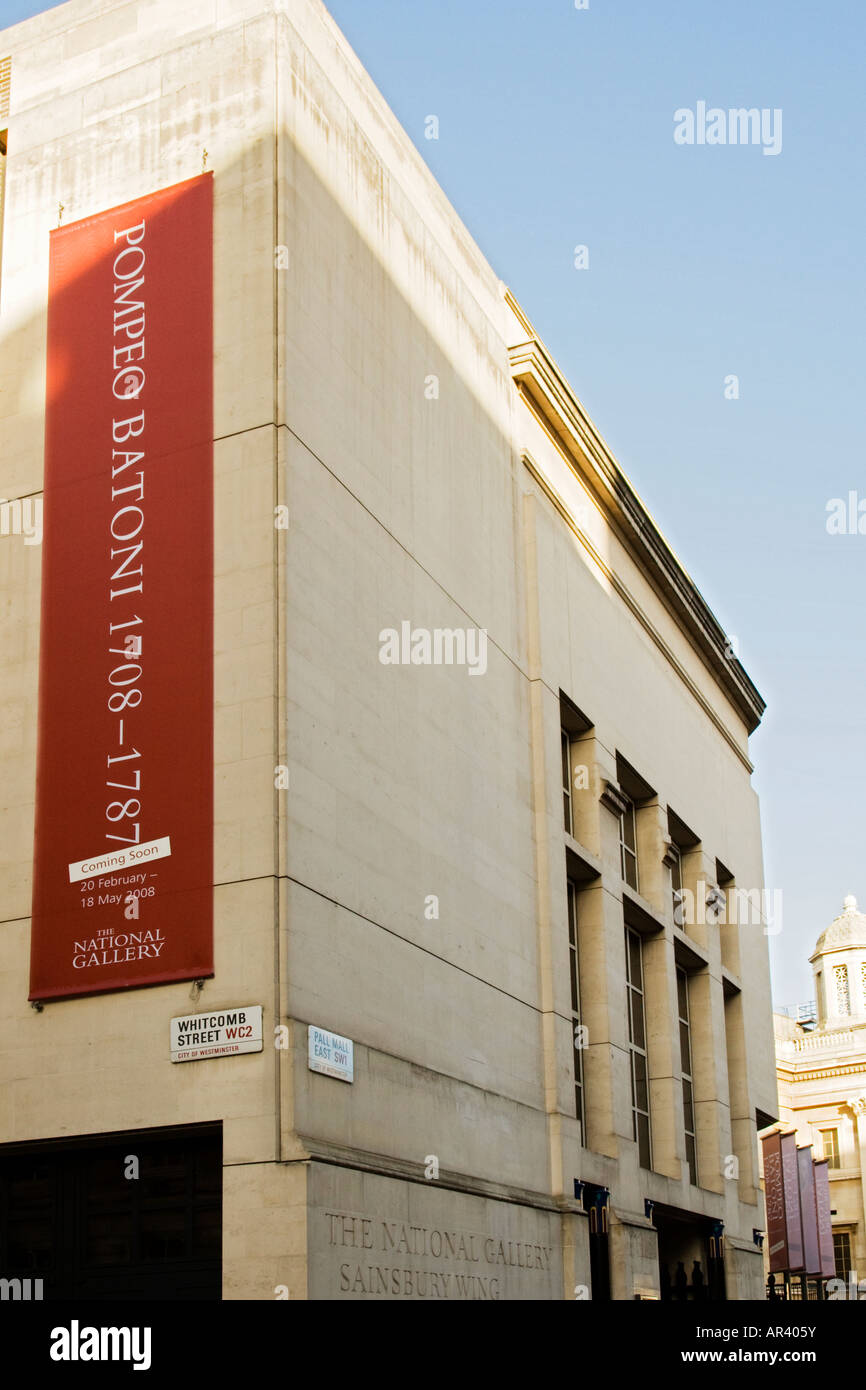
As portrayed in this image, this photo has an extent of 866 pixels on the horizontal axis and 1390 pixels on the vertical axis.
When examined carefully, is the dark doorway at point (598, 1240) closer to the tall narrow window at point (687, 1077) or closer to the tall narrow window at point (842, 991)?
the tall narrow window at point (687, 1077)

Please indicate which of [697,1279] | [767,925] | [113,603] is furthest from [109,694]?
[767,925]

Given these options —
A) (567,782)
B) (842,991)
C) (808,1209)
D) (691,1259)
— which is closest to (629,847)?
(567,782)

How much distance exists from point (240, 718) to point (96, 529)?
4.10 m

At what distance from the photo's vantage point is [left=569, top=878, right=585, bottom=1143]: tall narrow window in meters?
32.8

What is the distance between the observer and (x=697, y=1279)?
38.8 m

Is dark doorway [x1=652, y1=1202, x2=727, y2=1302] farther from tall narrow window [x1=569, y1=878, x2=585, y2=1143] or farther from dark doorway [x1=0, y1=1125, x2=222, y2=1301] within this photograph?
dark doorway [x1=0, y1=1125, x2=222, y2=1301]

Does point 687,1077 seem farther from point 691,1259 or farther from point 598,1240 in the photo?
point 598,1240

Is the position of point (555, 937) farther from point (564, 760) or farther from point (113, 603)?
point (113, 603)

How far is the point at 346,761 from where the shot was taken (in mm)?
23969

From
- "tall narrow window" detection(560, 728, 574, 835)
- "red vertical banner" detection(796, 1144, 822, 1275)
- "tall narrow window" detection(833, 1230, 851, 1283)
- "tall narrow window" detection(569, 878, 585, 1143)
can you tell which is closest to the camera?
"tall narrow window" detection(569, 878, 585, 1143)

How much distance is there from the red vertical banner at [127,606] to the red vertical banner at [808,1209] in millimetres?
31272

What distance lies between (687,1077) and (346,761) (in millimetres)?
20911

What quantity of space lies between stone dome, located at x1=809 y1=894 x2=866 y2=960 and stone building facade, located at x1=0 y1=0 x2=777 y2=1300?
268 ft

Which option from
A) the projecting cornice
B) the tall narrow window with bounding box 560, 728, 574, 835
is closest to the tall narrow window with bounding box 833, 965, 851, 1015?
the projecting cornice
